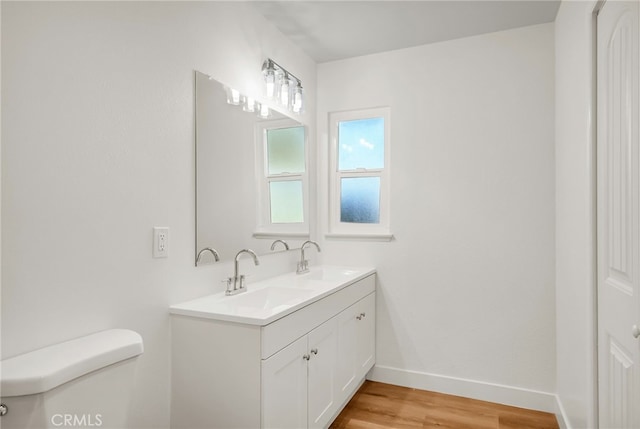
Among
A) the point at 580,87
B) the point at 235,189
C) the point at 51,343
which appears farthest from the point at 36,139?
the point at 580,87

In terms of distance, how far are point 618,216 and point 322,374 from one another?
1.49 m

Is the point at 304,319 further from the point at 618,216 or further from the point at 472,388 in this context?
the point at 472,388

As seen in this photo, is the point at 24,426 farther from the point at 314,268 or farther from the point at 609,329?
the point at 314,268

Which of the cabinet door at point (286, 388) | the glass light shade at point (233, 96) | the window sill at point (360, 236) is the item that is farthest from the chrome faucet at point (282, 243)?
the glass light shade at point (233, 96)

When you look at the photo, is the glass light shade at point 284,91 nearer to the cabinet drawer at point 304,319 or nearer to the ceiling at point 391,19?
the ceiling at point 391,19

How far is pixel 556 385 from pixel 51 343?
108 inches

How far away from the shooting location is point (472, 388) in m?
2.64

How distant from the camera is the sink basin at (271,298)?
1.58 metres

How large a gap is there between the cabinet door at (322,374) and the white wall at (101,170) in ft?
2.02

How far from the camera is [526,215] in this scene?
2.52m

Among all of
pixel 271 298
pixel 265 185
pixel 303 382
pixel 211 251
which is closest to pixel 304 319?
pixel 303 382

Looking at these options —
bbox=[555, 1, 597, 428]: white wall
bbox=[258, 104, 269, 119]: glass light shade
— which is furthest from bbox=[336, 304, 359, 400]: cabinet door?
bbox=[258, 104, 269, 119]: glass light shade

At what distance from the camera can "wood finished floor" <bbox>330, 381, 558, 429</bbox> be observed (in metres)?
2.29

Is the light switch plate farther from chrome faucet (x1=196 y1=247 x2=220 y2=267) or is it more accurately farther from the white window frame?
the white window frame
